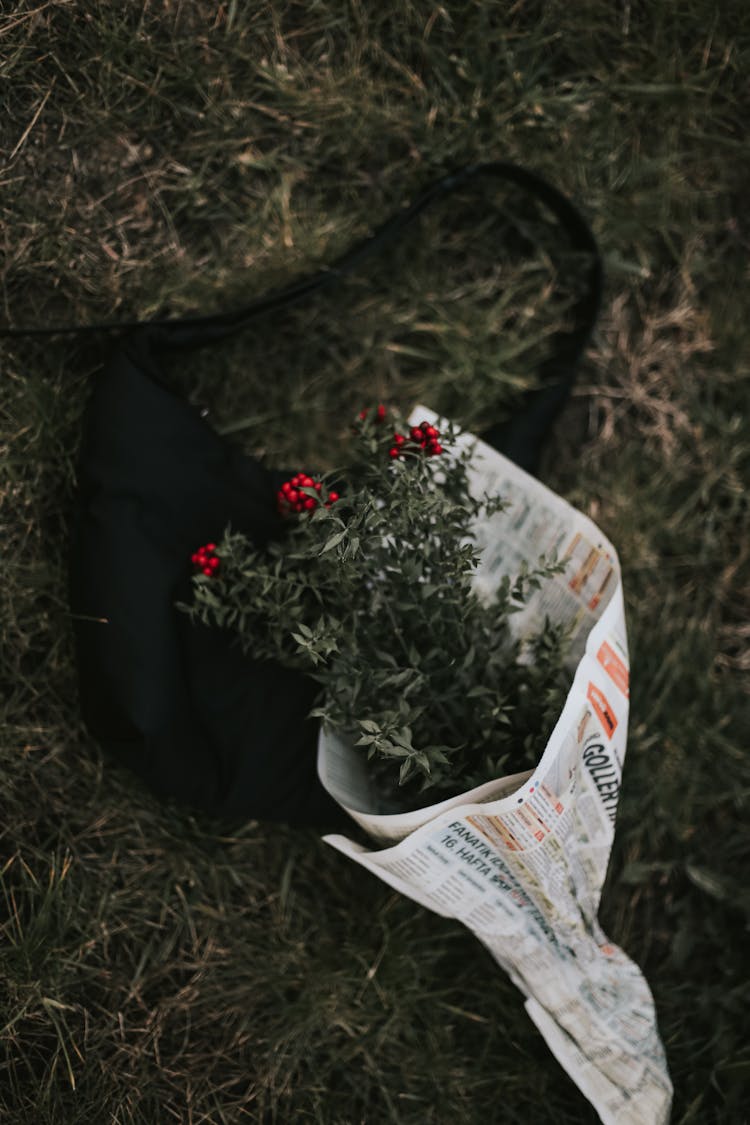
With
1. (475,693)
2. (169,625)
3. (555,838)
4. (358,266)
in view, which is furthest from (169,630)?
(358,266)

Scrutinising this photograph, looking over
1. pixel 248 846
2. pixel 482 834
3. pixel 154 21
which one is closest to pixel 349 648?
pixel 482 834

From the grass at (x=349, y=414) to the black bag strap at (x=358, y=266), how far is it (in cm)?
4

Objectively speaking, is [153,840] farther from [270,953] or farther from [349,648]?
[349,648]

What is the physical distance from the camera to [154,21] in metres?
1.33

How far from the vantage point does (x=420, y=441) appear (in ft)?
3.39

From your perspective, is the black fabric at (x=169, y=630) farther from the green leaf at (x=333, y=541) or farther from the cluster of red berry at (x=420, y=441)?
the green leaf at (x=333, y=541)

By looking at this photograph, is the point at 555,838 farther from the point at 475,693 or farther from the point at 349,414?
the point at 349,414

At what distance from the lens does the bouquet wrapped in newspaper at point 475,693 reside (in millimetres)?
1005

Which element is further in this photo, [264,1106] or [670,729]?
[670,729]

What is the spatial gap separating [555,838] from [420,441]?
1.63 ft

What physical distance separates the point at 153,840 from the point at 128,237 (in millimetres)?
902

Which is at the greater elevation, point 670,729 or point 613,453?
point 613,453

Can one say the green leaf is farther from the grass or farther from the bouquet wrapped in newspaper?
the grass

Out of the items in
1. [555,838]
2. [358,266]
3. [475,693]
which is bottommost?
[555,838]
